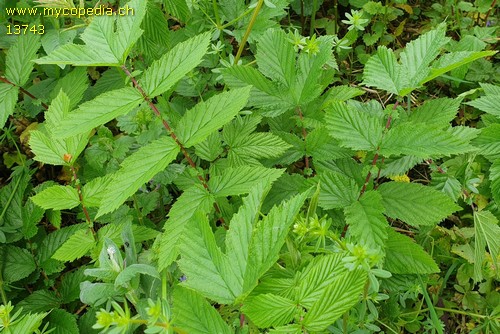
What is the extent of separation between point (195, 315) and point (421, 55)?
1.12 m

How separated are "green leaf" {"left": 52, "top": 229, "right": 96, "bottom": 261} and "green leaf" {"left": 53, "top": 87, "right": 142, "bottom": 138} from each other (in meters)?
0.50

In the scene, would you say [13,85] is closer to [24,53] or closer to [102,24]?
[24,53]

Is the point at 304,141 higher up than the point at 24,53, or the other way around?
the point at 24,53

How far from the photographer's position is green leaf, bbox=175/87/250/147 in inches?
63.8

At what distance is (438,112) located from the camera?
1.84m

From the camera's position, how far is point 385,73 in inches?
69.4

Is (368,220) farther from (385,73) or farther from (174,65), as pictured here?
(174,65)

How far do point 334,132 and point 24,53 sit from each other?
155 cm

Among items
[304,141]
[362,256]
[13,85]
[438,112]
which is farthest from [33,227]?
[438,112]

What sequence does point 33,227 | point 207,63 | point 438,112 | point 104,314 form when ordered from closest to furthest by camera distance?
point 104,314 → point 438,112 → point 33,227 → point 207,63

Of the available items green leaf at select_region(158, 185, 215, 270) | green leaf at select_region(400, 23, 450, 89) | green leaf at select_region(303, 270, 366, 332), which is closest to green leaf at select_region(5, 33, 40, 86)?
green leaf at select_region(158, 185, 215, 270)

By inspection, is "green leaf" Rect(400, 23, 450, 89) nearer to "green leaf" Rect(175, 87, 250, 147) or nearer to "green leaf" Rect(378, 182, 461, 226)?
"green leaf" Rect(378, 182, 461, 226)

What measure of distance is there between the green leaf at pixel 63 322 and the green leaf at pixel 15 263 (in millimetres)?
227

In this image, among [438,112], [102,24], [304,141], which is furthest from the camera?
[304,141]
